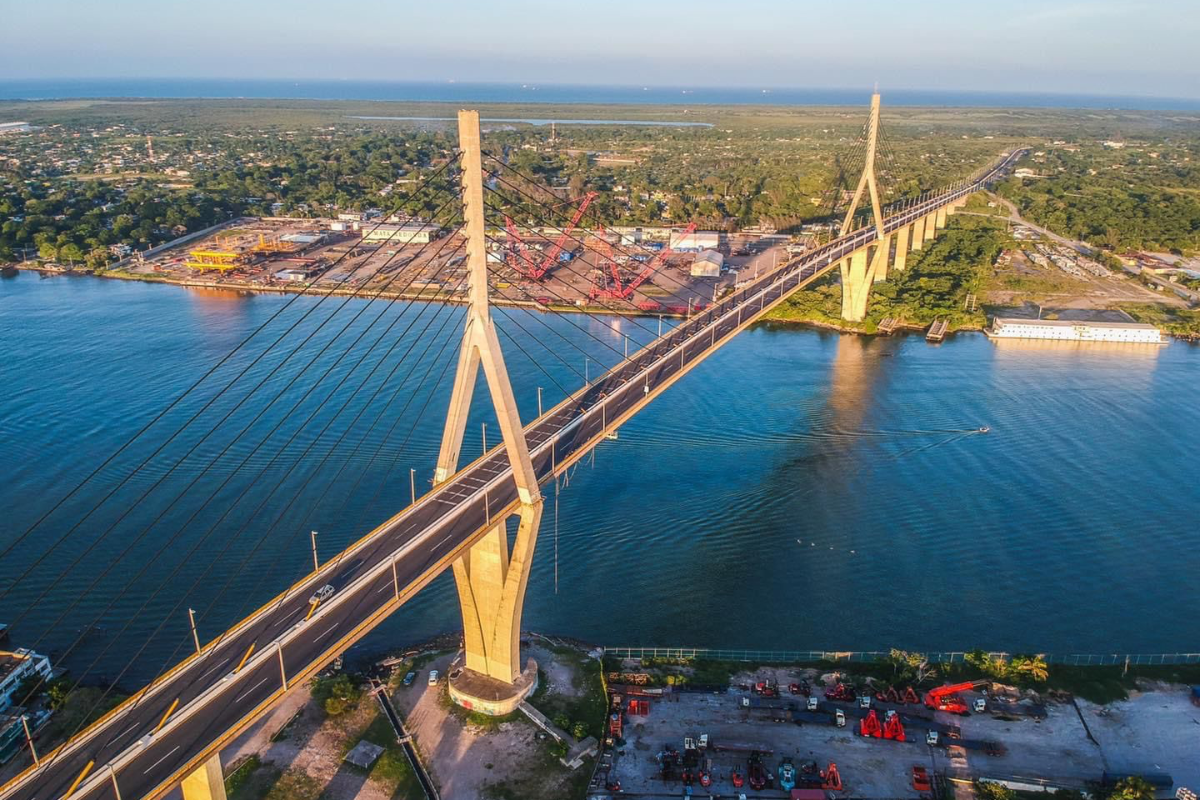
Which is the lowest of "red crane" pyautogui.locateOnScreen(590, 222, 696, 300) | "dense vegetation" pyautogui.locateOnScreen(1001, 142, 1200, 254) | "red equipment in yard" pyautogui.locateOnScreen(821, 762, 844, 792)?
"red equipment in yard" pyautogui.locateOnScreen(821, 762, 844, 792)

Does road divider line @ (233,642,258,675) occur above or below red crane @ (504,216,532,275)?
below

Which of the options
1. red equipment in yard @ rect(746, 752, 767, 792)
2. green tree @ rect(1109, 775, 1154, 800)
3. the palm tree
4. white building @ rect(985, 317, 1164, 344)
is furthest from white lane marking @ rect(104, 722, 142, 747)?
white building @ rect(985, 317, 1164, 344)

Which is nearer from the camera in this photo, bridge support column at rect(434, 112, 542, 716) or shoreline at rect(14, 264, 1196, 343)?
bridge support column at rect(434, 112, 542, 716)

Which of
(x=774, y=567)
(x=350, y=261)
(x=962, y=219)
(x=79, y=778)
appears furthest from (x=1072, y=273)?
(x=79, y=778)

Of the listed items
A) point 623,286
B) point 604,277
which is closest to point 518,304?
point 604,277

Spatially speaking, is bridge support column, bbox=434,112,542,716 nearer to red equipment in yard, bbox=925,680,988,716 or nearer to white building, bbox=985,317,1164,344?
red equipment in yard, bbox=925,680,988,716

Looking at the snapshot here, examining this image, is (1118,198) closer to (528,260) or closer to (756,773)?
(528,260)

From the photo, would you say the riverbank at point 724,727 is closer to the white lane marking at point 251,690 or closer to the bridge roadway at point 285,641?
the bridge roadway at point 285,641
